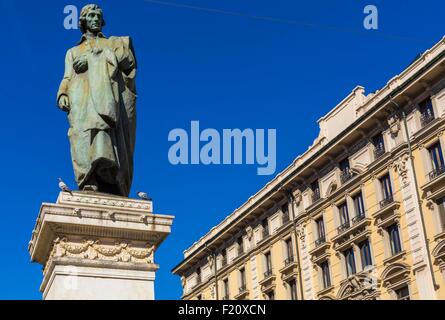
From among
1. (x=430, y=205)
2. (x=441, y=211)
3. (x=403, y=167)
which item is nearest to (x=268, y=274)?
(x=403, y=167)

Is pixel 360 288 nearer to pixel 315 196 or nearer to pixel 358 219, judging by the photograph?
pixel 358 219

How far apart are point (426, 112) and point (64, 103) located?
85.5ft

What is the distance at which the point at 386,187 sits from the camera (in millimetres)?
35125

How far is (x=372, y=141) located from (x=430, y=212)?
20.2 ft

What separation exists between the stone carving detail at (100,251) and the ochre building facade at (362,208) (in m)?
24.3

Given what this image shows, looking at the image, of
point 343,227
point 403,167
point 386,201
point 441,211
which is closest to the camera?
point 441,211

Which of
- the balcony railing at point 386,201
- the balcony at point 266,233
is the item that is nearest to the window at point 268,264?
the balcony at point 266,233

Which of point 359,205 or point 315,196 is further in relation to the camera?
point 315,196

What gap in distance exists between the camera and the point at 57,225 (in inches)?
327

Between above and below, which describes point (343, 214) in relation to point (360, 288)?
above

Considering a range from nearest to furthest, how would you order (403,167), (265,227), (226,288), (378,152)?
(403,167)
(378,152)
(265,227)
(226,288)

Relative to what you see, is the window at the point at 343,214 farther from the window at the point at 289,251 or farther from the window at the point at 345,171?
the window at the point at 289,251

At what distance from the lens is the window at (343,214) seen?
37.6 meters

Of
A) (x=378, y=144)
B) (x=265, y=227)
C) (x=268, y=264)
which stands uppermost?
(x=378, y=144)
